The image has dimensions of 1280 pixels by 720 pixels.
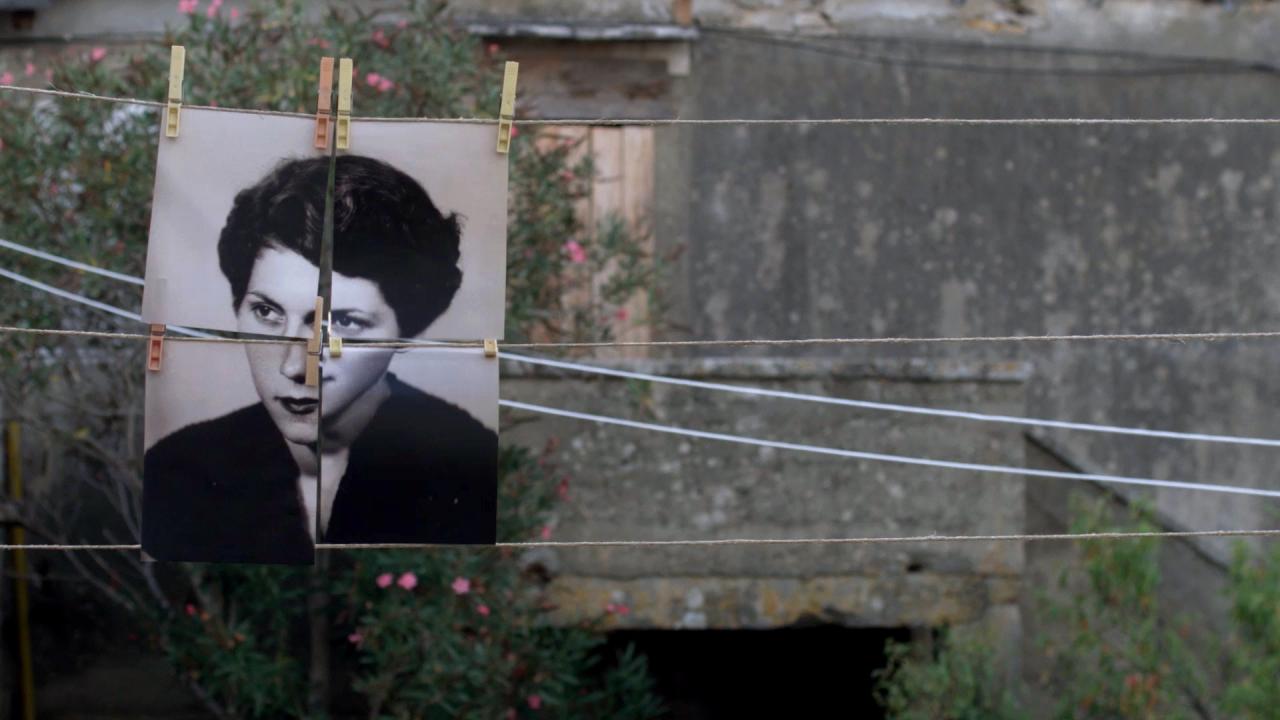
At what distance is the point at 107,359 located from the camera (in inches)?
234

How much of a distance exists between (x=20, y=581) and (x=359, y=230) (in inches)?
139

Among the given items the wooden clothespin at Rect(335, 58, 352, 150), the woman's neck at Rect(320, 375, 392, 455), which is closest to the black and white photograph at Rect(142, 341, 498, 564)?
the woman's neck at Rect(320, 375, 392, 455)

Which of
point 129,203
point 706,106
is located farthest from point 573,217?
point 706,106

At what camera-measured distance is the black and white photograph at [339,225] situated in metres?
3.71

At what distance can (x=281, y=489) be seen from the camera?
373 centimetres

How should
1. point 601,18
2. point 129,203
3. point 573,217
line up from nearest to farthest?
point 129,203
point 573,217
point 601,18

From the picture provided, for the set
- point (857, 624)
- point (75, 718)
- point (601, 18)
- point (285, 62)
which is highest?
point (601, 18)

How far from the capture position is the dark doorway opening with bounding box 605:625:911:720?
7.60 meters

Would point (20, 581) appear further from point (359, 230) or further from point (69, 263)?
point (359, 230)

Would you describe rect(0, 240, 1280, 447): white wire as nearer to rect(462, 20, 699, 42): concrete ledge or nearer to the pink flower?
the pink flower

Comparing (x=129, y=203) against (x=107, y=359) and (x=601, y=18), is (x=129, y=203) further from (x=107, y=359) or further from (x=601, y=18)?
(x=601, y=18)

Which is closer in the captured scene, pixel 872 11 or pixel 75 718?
pixel 75 718

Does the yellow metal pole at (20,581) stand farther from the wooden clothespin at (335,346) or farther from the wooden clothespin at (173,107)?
the wooden clothespin at (335,346)

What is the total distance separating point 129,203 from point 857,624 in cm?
312
